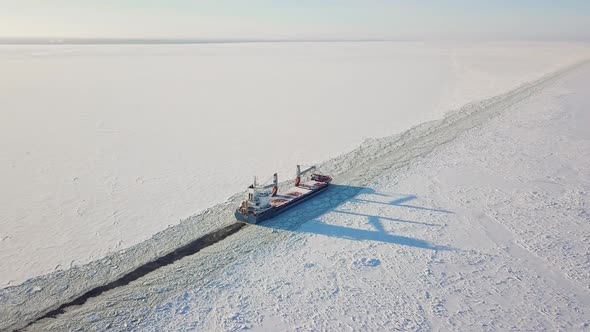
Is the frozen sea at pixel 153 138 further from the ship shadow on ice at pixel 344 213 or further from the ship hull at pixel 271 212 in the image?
the ship shadow on ice at pixel 344 213

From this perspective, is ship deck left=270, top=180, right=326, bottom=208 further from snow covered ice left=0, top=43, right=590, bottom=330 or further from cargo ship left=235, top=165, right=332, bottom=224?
snow covered ice left=0, top=43, right=590, bottom=330

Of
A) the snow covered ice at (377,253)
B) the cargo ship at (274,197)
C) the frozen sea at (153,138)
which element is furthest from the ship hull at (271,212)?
the frozen sea at (153,138)

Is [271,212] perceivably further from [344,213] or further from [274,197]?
[344,213]

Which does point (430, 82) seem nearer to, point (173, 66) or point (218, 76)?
point (218, 76)

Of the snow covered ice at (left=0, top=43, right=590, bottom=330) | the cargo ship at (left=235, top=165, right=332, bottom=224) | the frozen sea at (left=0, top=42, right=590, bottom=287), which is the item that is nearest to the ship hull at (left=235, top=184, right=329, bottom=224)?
the cargo ship at (left=235, top=165, right=332, bottom=224)

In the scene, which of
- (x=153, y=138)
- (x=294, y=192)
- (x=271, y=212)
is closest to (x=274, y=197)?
(x=294, y=192)

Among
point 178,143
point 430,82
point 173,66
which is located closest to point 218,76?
point 173,66
